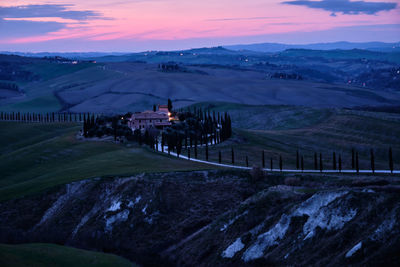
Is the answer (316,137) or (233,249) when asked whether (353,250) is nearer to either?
(233,249)

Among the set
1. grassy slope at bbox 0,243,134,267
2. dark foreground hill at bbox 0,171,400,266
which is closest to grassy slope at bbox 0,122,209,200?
dark foreground hill at bbox 0,171,400,266

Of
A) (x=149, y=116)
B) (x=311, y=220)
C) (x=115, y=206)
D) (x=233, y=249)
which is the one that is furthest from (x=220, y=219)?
(x=149, y=116)

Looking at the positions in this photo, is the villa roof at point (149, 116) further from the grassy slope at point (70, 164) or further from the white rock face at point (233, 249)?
the white rock face at point (233, 249)

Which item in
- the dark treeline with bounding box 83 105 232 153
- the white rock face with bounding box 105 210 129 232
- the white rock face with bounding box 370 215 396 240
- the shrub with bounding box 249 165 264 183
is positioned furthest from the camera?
the dark treeline with bounding box 83 105 232 153

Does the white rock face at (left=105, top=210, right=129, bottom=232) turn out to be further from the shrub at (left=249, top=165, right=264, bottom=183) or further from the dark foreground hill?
the shrub at (left=249, top=165, right=264, bottom=183)

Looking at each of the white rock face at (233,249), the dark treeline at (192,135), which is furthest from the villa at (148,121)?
the white rock face at (233,249)

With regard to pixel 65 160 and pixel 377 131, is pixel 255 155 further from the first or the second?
pixel 377 131
